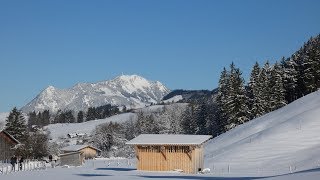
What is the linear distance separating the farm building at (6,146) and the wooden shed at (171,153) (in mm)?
33315

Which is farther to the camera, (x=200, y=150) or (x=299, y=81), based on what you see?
(x=299, y=81)

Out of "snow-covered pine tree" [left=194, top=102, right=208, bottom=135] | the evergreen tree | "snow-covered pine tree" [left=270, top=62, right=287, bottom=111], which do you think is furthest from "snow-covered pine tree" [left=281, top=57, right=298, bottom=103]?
the evergreen tree

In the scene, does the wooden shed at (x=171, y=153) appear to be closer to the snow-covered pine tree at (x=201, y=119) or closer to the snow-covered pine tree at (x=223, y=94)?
the snow-covered pine tree at (x=223, y=94)

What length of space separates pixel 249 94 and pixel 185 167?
53.2 metres

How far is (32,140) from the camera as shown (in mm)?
87750

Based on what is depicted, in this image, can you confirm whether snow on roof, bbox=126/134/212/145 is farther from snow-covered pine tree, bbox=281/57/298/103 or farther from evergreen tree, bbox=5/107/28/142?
snow-covered pine tree, bbox=281/57/298/103

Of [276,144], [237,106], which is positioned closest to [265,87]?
[237,106]

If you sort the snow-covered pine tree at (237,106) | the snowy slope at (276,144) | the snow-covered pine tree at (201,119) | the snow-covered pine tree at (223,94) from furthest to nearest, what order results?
the snow-covered pine tree at (201,119), the snow-covered pine tree at (223,94), the snow-covered pine tree at (237,106), the snowy slope at (276,144)

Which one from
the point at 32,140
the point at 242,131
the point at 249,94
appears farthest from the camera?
the point at 249,94

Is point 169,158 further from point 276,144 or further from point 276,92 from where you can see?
point 276,92

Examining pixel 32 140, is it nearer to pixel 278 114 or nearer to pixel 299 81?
pixel 278 114

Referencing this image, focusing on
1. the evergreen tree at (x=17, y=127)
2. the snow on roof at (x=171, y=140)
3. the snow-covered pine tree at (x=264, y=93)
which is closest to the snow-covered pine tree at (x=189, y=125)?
the snow-covered pine tree at (x=264, y=93)

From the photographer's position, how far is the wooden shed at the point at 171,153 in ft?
144

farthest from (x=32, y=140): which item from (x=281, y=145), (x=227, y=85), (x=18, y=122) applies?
(x=281, y=145)
